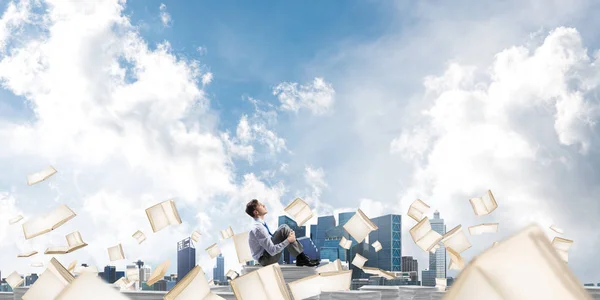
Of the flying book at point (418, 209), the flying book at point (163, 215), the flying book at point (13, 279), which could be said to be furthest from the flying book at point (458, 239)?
the flying book at point (13, 279)

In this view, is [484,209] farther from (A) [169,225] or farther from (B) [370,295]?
(A) [169,225]

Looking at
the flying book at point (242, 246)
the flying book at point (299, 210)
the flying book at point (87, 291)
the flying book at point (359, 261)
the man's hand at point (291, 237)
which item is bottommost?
the flying book at point (87, 291)

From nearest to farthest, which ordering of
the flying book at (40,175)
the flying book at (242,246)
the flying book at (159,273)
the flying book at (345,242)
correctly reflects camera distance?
the flying book at (159,273), the flying book at (40,175), the flying book at (242,246), the flying book at (345,242)

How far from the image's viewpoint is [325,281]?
332cm

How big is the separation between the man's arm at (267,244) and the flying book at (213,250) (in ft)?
1.73

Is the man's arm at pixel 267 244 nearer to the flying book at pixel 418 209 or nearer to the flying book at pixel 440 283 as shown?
the flying book at pixel 418 209

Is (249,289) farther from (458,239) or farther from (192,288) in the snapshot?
(458,239)

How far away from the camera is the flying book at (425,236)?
173 inches

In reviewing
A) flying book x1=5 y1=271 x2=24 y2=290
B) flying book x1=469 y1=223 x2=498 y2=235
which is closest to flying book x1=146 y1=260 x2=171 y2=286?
flying book x1=5 y1=271 x2=24 y2=290

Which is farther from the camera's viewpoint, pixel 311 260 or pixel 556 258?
pixel 311 260

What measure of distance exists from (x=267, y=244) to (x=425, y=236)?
157cm

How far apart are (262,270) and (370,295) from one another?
1567 mm

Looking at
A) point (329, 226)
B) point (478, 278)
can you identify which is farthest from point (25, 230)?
point (329, 226)

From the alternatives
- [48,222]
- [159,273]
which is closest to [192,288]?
[159,273]
